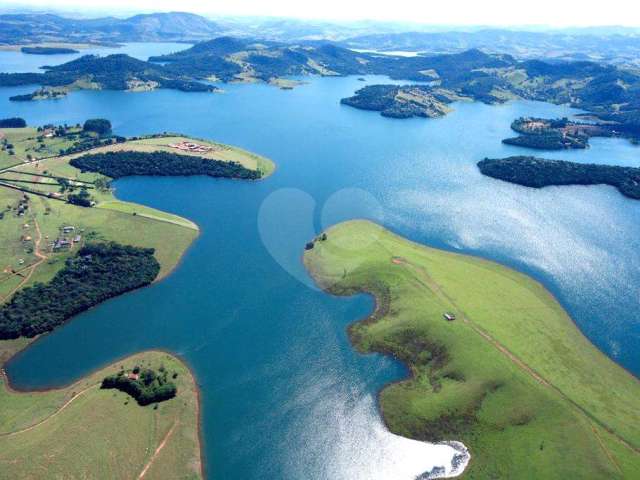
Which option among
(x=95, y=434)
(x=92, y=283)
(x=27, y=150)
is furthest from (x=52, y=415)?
(x=27, y=150)

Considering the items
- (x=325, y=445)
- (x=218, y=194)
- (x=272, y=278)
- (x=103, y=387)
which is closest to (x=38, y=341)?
(x=103, y=387)

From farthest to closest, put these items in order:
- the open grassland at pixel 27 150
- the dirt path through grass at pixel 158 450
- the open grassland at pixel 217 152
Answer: the open grassland at pixel 217 152 < the open grassland at pixel 27 150 < the dirt path through grass at pixel 158 450

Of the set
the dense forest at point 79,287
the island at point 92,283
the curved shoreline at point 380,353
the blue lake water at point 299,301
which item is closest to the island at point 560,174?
the blue lake water at point 299,301

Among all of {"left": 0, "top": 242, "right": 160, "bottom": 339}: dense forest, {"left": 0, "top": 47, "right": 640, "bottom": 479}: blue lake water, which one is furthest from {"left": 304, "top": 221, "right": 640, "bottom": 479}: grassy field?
{"left": 0, "top": 242, "right": 160, "bottom": 339}: dense forest

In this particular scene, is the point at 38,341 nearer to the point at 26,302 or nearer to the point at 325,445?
the point at 26,302

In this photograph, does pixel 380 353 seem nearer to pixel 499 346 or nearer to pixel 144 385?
pixel 499 346

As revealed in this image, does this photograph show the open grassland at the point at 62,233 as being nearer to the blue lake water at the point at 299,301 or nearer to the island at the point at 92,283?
the island at the point at 92,283

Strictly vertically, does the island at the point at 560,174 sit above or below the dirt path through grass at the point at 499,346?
above
